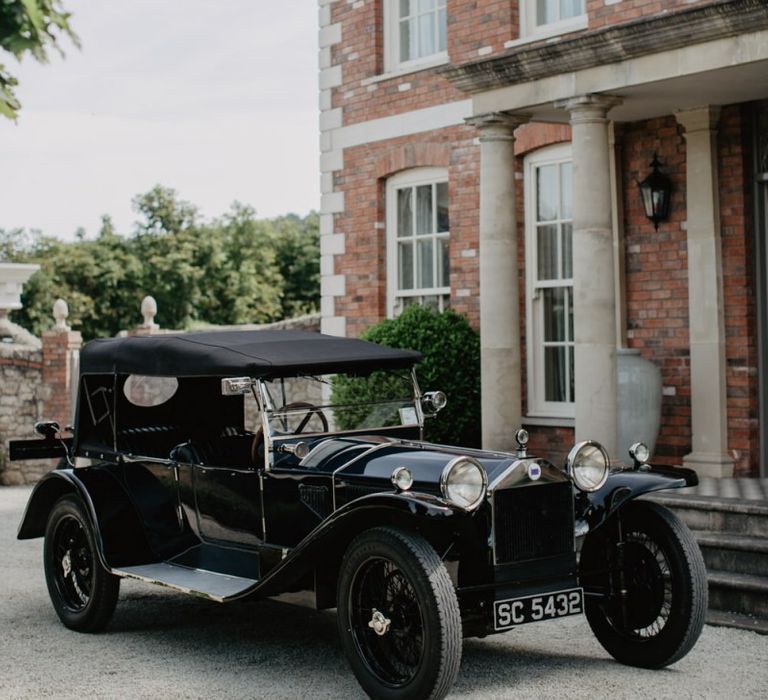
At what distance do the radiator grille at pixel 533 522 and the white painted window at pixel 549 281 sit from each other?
5.46 m

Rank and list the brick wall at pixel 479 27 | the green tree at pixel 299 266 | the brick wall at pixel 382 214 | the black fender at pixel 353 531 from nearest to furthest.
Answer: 1. the black fender at pixel 353 531
2. the brick wall at pixel 479 27
3. the brick wall at pixel 382 214
4. the green tree at pixel 299 266

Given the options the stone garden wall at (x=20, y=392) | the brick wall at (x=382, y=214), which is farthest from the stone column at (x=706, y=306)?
the stone garden wall at (x=20, y=392)

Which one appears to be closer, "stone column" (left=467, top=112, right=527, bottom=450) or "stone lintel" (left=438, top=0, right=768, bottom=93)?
"stone lintel" (left=438, top=0, right=768, bottom=93)

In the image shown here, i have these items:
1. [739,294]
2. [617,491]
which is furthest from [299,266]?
[617,491]

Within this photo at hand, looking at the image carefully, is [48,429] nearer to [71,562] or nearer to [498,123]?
[71,562]

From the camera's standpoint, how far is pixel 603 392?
9.31 m

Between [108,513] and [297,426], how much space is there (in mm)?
1324

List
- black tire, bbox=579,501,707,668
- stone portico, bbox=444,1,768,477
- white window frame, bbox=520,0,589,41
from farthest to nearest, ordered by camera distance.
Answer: white window frame, bbox=520,0,589,41
stone portico, bbox=444,1,768,477
black tire, bbox=579,501,707,668

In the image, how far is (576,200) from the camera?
9516mm

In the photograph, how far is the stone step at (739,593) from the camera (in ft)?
23.0

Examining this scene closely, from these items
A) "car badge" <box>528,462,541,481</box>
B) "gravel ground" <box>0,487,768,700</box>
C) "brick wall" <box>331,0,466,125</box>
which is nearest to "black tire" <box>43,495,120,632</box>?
"gravel ground" <box>0,487,768,700</box>

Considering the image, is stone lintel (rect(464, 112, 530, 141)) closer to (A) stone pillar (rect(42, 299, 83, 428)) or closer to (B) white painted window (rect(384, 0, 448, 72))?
(B) white painted window (rect(384, 0, 448, 72))

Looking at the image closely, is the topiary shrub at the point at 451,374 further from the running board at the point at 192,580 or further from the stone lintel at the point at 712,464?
the running board at the point at 192,580

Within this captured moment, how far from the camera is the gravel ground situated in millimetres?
5699
